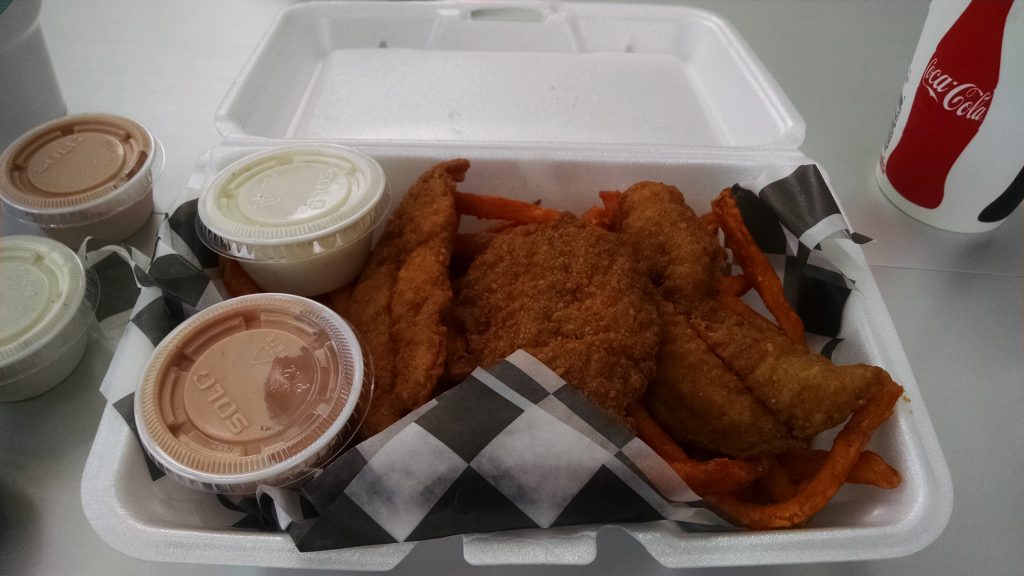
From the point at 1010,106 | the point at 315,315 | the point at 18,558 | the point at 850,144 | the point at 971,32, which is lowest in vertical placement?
the point at 18,558

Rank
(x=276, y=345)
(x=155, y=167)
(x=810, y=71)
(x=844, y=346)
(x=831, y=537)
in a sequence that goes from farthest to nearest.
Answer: (x=810, y=71), (x=155, y=167), (x=844, y=346), (x=276, y=345), (x=831, y=537)

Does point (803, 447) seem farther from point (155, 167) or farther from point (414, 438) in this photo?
point (155, 167)

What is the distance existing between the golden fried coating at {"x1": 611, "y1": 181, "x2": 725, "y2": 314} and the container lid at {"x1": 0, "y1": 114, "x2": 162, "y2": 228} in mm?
986

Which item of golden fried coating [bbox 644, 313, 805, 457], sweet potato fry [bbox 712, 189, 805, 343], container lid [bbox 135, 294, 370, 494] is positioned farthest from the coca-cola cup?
container lid [bbox 135, 294, 370, 494]

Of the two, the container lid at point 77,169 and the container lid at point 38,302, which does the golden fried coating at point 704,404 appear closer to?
the container lid at point 38,302

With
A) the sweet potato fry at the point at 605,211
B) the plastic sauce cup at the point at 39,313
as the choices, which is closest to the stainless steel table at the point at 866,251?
the plastic sauce cup at the point at 39,313

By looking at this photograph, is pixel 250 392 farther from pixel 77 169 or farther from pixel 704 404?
pixel 77 169

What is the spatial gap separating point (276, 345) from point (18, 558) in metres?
0.49

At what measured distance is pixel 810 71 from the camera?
2.08 m

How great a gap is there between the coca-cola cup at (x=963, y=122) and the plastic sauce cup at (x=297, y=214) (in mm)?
1070

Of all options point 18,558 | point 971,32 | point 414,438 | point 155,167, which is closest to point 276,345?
point 414,438

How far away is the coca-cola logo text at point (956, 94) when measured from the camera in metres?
1.20

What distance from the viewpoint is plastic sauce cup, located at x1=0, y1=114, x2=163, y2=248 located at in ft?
4.08

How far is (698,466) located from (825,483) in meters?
0.17
